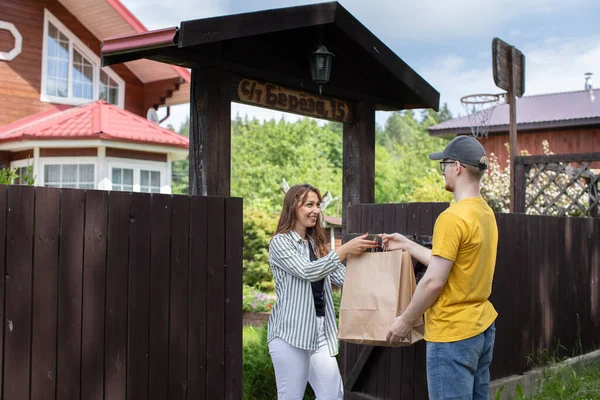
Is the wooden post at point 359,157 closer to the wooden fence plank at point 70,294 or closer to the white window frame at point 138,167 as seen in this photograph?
the wooden fence plank at point 70,294

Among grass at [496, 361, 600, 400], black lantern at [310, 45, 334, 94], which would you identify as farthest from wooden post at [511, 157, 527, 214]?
black lantern at [310, 45, 334, 94]

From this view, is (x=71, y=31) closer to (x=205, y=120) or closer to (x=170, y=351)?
(x=205, y=120)

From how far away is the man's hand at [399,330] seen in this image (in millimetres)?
3882

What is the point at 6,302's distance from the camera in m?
3.69

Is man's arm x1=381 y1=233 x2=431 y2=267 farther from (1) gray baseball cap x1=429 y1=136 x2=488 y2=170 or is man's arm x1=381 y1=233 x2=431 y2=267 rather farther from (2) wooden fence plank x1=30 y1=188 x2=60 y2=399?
(2) wooden fence plank x1=30 y1=188 x2=60 y2=399

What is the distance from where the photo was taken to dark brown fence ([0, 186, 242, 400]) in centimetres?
378

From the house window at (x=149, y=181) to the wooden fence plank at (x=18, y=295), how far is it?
12.5 m

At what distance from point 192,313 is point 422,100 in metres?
3.47

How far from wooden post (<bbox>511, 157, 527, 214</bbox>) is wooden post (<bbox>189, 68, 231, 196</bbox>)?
6.96 metres

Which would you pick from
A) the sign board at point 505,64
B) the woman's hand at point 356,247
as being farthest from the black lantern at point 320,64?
the sign board at point 505,64

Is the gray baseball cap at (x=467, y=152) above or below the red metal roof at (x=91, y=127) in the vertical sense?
below

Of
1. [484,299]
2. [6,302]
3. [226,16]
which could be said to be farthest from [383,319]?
[226,16]

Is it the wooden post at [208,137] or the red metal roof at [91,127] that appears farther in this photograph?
the red metal roof at [91,127]

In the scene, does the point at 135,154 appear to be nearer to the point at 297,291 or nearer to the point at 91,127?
the point at 91,127
